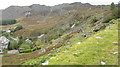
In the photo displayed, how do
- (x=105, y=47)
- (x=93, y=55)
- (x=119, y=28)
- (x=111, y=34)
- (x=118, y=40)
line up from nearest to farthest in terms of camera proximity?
(x=93, y=55), (x=105, y=47), (x=118, y=40), (x=111, y=34), (x=119, y=28)

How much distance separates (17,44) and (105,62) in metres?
63.2

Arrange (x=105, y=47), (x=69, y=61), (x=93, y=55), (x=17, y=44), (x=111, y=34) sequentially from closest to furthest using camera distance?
(x=69, y=61) < (x=93, y=55) < (x=105, y=47) < (x=111, y=34) < (x=17, y=44)

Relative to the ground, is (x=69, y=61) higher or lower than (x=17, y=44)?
higher

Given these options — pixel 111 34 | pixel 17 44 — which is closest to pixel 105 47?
pixel 111 34

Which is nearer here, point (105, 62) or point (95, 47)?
point (105, 62)

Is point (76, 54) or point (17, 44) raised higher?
point (76, 54)

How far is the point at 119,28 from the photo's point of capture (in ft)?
94.6

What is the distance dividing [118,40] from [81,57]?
8146 mm

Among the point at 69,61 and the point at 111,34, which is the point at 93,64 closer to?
the point at 69,61

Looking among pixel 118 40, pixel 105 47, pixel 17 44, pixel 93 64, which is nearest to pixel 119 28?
pixel 118 40

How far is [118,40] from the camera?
2200cm

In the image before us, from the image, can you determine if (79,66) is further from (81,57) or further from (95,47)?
(95,47)

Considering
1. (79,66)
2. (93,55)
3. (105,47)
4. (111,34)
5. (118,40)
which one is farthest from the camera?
(111,34)

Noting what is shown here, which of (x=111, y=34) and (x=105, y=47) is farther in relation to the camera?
(x=111, y=34)
